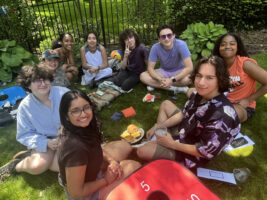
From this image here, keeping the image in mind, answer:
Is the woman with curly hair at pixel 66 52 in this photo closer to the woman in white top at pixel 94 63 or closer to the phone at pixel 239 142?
the woman in white top at pixel 94 63

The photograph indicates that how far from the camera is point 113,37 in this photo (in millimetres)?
7324

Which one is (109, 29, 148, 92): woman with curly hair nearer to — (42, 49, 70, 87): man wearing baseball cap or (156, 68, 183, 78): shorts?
(156, 68, 183, 78): shorts

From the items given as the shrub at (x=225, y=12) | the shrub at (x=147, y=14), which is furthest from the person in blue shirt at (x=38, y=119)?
the shrub at (x=225, y=12)

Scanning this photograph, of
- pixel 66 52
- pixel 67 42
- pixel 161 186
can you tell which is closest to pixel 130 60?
pixel 67 42

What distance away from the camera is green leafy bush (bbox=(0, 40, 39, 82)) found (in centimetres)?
536

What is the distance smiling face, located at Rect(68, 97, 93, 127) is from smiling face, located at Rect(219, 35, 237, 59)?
2.47 m

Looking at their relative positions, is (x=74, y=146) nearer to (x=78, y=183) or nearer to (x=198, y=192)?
(x=78, y=183)

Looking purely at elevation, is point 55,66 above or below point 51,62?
below

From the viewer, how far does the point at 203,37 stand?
554cm

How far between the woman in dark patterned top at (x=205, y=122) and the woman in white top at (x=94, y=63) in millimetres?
3012

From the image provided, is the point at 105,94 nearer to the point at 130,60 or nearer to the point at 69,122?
the point at 130,60

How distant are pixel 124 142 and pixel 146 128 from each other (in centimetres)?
94

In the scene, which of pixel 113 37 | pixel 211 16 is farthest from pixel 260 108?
pixel 113 37

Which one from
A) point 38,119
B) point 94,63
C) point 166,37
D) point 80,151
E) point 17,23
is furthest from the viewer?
point 17,23
